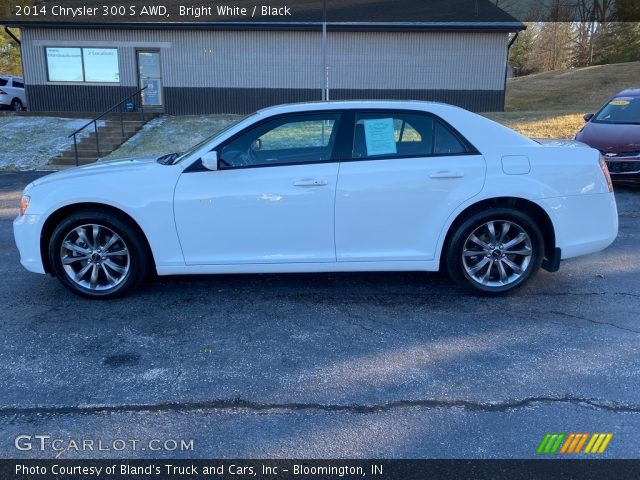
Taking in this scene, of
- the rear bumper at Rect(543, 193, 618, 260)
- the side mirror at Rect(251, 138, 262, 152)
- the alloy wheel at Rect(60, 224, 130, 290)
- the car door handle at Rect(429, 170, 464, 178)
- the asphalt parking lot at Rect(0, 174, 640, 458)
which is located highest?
the side mirror at Rect(251, 138, 262, 152)

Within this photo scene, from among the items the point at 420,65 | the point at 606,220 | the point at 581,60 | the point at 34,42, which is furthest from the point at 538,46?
the point at 606,220

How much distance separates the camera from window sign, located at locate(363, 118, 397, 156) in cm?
463

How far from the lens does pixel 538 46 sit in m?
52.8

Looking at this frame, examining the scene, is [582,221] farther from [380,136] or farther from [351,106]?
[351,106]

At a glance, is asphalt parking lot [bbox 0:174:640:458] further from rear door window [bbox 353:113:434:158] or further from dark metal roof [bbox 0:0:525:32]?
dark metal roof [bbox 0:0:525:32]

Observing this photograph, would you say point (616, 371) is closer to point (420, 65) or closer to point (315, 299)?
point (315, 299)

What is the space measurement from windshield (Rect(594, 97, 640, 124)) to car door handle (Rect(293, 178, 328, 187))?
782 centimetres

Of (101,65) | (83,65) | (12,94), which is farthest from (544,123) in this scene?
(12,94)

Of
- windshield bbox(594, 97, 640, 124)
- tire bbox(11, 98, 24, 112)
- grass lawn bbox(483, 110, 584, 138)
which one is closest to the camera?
windshield bbox(594, 97, 640, 124)

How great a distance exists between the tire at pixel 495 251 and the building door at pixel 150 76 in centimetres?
1864

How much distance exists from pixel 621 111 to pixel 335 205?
821 cm

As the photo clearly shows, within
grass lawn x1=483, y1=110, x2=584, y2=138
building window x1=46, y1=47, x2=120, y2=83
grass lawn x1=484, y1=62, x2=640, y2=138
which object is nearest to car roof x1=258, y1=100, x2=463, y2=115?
grass lawn x1=483, y1=110, x2=584, y2=138

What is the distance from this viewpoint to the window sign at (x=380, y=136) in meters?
4.63

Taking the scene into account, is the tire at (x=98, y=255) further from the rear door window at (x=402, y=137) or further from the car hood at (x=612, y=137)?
the car hood at (x=612, y=137)
